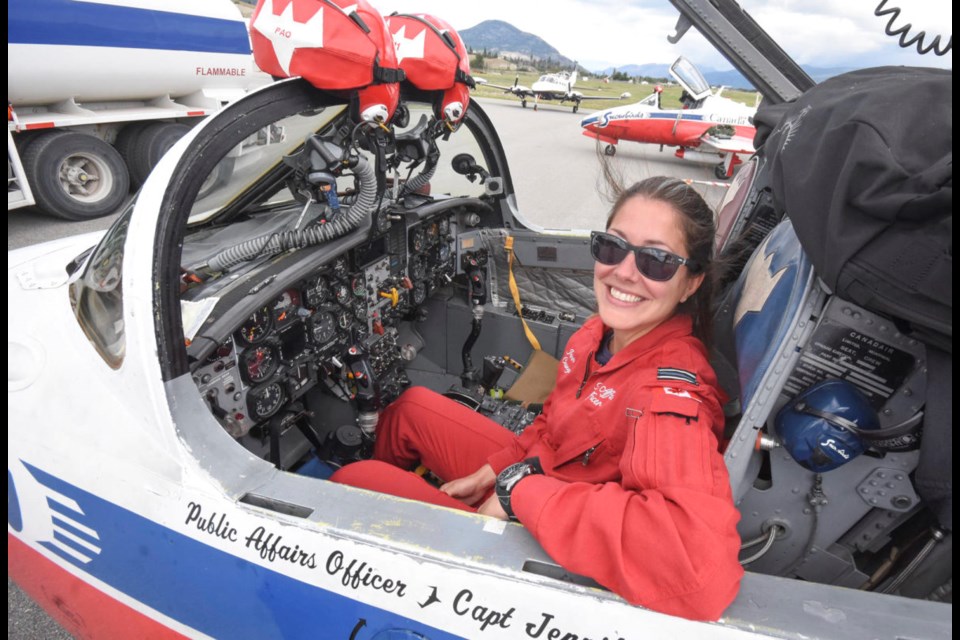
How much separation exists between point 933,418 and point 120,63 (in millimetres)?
7297

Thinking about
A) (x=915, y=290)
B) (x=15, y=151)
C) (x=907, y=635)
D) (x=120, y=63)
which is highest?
(x=120, y=63)

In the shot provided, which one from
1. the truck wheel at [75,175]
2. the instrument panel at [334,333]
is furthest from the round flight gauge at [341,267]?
the truck wheel at [75,175]

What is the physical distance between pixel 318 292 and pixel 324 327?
0.53ft

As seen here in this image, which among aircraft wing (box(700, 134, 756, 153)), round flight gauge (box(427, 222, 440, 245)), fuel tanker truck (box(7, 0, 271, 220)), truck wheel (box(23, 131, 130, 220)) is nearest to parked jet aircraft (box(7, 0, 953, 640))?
round flight gauge (box(427, 222, 440, 245))

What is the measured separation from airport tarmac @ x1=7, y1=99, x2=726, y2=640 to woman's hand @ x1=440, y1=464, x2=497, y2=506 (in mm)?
970

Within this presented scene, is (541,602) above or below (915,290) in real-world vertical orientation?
below

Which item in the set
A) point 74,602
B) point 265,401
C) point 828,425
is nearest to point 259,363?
point 265,401

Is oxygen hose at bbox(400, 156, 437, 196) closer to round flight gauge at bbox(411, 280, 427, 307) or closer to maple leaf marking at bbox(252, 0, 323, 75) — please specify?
round flight gauge at bbox(411, 280, 427, 307)

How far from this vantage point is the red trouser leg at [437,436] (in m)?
1.99

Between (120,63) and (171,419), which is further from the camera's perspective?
(120,63)

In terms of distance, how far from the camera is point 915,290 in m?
0.82

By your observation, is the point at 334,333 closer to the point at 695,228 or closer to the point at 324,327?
the point at 324,327

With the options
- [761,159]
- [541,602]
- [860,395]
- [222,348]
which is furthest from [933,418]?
[222,348]

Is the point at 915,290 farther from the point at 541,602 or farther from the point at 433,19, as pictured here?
the point at 433,19
